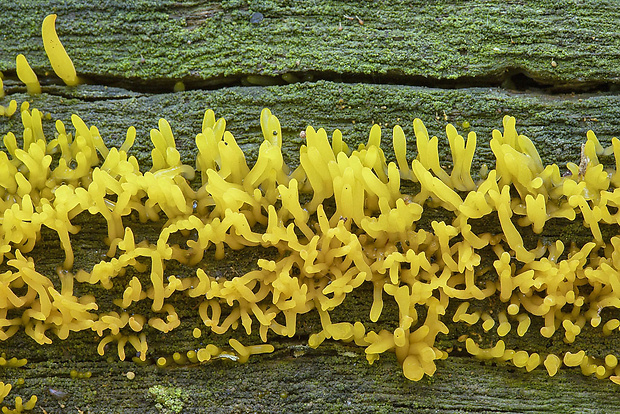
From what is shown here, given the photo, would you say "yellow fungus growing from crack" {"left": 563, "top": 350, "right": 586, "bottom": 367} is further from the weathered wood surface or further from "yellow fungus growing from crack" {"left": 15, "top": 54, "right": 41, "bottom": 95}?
"yellow fungus growing from crack" {"left": 15, "top": 54, "right": 41, "bottom": 95}

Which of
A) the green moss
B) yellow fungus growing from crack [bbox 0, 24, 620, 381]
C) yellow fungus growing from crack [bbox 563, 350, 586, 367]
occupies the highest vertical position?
yellow fungus growing from crack [bbox 0, 24, 620, 381]

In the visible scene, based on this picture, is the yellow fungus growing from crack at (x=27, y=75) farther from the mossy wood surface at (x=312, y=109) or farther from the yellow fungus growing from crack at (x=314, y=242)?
the yellow fungus growing from crack at (x=314, y=242)

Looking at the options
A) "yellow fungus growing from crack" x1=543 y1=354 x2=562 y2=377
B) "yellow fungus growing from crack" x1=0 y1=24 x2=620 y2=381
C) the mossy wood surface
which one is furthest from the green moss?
"yellow fungus growing from crack" x1=543 y1=354 x2=562 y2=377

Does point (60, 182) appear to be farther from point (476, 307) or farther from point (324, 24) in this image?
point (476, 307)

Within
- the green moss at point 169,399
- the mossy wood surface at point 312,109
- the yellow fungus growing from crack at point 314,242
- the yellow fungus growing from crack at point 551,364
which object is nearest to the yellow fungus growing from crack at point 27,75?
the mossy wood surface at point 312,109

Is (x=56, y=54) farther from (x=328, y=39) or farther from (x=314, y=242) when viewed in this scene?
(x=314, y=242)

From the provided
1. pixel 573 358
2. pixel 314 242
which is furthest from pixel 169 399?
pixel 573 358
